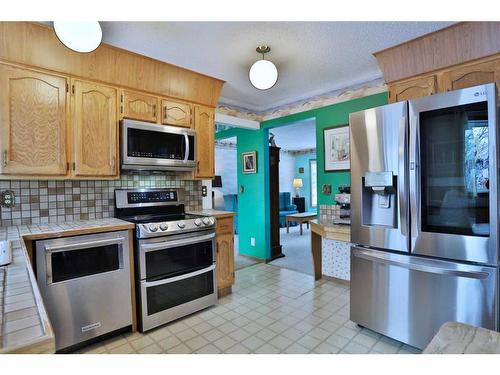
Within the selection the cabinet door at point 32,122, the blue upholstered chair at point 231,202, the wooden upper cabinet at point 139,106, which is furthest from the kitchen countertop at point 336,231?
the blue upholstered chair at point 231,202

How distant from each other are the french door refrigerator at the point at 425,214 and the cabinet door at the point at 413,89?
60cm

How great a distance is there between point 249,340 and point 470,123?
2098 millimetres

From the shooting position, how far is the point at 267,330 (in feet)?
7.20

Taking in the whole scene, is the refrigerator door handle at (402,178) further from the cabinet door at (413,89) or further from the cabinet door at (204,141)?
the cabinet door at (204,141)

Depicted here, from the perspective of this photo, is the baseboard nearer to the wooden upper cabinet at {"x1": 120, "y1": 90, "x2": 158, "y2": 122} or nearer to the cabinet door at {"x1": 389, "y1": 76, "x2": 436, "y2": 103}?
the cabinet door at {"x1": 389, "y1": 76, "x2": 436, "y2": 103}

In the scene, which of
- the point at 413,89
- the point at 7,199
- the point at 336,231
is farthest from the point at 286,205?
the point at 7,199

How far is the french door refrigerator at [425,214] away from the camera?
155cm

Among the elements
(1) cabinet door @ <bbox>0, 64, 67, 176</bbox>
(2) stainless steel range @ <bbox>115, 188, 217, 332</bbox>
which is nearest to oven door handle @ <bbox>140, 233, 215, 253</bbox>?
(2) stainless steel range @ <bbox>115, 188, 217, 332</bbox>

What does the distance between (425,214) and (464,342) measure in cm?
119

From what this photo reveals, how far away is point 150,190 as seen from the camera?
2.78 m

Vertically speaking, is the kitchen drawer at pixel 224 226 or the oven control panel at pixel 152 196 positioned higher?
the oven control panel at pixel 152 196

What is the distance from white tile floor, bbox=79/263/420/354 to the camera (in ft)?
6.38

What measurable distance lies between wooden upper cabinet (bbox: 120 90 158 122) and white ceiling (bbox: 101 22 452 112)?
38 cm
